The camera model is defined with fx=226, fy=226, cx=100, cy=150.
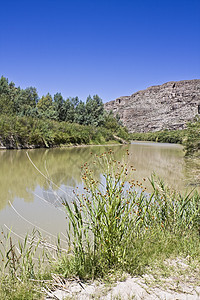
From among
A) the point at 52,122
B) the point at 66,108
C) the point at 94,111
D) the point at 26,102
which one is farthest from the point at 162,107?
the point at 52,122

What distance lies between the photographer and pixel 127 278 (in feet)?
6.82

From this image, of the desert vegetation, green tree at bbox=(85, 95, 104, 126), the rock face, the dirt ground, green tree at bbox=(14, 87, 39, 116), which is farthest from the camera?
the rock face

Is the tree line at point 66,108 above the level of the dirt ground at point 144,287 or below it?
above

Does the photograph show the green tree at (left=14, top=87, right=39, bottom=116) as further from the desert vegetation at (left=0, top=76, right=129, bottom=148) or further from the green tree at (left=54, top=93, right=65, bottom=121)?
the green tree at (left=54, top=93, right=65, bottom=121)

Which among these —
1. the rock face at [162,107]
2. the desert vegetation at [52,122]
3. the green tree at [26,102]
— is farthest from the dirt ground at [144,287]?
the rock face at [162,107]

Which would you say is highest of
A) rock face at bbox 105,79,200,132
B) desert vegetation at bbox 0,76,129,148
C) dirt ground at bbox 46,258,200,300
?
rock face at bbox 105,79,200,132

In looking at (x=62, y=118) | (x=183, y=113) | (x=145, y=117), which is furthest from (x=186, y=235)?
(x=145, y=117)

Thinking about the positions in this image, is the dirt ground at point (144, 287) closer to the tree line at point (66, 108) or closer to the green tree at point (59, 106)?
the tree line at point (66, 108)

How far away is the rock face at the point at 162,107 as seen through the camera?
9419 centimetres

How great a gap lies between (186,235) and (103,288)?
1505mm

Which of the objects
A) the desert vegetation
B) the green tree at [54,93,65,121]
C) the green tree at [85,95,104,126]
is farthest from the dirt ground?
the green tree at [85,95,104,126]

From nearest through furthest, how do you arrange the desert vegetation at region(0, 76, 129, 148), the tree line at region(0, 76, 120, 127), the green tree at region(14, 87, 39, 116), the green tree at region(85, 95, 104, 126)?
1. the desert vegetation at region(0, 76, 129, 148)
2. the green tree at region(14, 87, 39, 116)
3. the tree line at region(0, 76, 120, 127)
4. the green tree at region(85, 95, 104, 126)

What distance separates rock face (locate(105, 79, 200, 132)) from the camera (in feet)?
309

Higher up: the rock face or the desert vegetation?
the rock face
